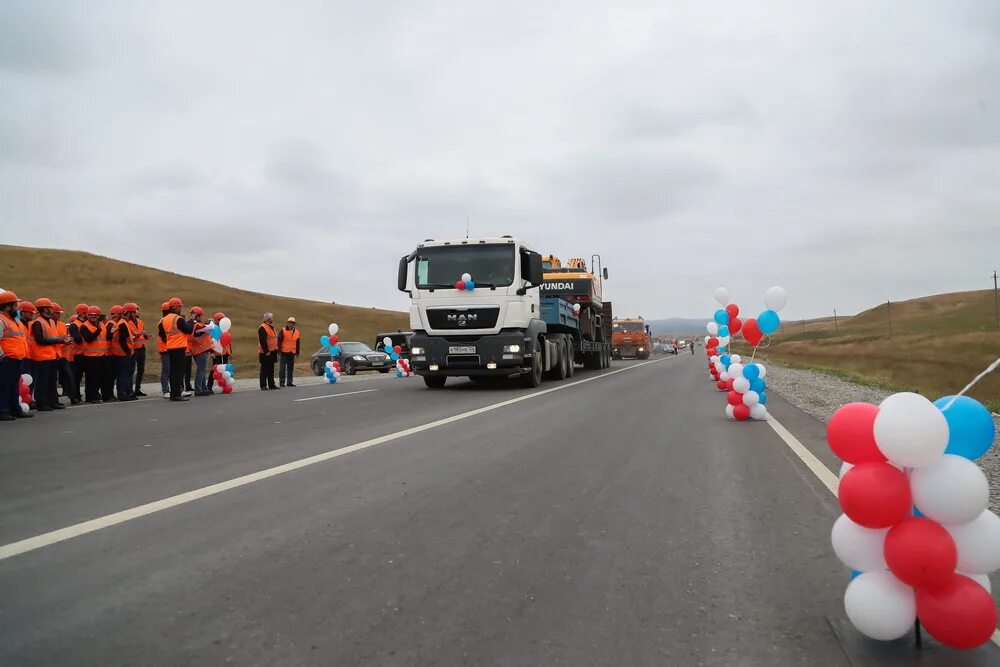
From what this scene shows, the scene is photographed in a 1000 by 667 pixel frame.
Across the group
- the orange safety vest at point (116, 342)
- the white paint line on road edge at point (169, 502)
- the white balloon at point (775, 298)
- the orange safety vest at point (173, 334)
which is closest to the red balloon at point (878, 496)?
the white paint line on road edge at point (169, 502)

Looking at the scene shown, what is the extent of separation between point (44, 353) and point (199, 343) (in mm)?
3790

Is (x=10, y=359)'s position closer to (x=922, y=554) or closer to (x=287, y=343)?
(x=287, y=343)

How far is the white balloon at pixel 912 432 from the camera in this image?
112 inches

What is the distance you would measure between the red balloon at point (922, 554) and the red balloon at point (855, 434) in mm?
291

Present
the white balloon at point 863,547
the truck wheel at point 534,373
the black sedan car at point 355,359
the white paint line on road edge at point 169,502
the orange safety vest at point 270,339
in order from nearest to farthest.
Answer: the white balloon at point 863,547
the white paint line on road edge at point 169,502
the truck wheel at point 534,373
the orange safety vest at point 270,339
the black sedan car at point 355,359

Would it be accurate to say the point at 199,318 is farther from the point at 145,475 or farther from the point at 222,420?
the point at 145,475

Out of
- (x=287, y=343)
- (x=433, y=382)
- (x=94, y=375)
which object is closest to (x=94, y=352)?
(x=94, y=375)

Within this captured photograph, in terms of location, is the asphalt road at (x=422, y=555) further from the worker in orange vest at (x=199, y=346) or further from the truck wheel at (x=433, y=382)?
the truck wheel at (x=433, y=382)

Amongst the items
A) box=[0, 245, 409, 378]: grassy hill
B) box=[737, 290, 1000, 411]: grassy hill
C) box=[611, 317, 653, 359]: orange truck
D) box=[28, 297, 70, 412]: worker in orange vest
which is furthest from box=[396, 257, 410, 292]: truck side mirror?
box=[0, 245, 409, 378]: grassy hill

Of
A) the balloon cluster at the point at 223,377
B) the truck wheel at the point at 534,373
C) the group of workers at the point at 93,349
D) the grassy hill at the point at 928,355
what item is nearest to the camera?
the group of workers at the point at 93,349

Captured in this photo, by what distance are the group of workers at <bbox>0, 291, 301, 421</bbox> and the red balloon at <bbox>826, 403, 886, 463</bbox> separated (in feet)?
40.1

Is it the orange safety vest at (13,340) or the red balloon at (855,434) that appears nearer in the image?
the red balloon at (855,434)

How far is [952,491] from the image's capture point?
287 cm

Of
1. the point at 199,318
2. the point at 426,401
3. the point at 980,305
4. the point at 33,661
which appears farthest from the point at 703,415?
the point at 980,305
